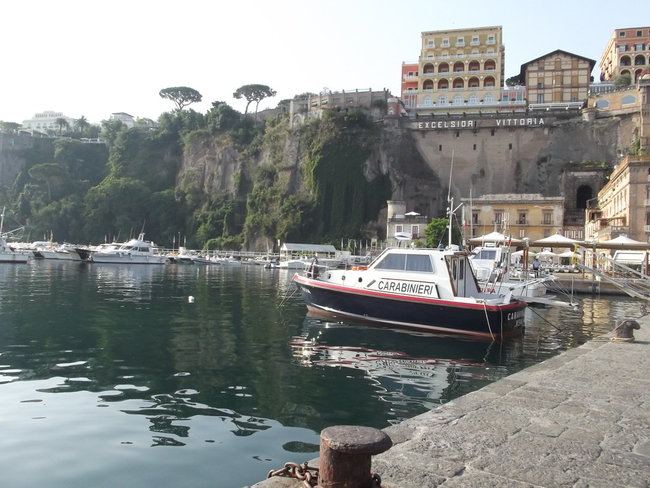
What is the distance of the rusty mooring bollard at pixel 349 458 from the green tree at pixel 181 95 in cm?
11981

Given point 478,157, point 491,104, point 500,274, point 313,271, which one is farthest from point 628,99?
point 313,271

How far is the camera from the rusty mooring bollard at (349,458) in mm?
3676

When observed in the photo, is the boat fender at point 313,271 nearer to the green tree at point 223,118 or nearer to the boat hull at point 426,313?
the boat hull at point 426,313

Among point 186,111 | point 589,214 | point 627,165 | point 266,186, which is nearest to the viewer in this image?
point 627,165

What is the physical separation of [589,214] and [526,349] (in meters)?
46.3

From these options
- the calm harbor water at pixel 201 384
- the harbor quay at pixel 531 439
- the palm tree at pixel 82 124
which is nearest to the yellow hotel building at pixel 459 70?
the calm harbor water at pixel 201 384

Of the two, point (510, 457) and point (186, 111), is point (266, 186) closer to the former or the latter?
point (186, 111)

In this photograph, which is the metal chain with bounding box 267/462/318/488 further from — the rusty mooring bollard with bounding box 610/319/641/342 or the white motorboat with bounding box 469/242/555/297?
the white motorboat with bounding box 469/242/555/297

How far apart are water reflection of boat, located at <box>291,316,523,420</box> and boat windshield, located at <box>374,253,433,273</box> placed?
208 cm

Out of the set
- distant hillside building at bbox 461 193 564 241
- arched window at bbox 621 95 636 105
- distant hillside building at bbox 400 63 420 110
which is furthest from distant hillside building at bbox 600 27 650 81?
distant hillside building at bbox 461 193 564 241

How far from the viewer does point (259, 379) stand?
10836 millimetres

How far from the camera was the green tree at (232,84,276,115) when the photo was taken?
338 ft

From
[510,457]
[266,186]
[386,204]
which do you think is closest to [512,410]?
[510,457]

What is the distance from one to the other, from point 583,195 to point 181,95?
84.7 metres
